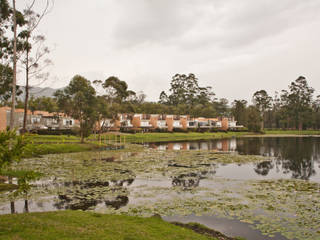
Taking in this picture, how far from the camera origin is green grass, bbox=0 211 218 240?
7.54m

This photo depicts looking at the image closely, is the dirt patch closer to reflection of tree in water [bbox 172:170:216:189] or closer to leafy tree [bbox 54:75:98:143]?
reflection of tree in water [bbox 172:170:216:189]

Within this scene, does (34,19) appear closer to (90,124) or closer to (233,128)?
(90,124)

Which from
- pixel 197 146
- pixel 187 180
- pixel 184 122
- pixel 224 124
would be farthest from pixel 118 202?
pixel 224 124

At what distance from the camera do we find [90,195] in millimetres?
14875

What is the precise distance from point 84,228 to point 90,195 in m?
6.80

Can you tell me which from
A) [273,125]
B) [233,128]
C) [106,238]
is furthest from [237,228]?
[273,125]

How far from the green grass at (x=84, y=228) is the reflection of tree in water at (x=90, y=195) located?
316 centimetres

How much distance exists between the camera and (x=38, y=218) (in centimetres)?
911

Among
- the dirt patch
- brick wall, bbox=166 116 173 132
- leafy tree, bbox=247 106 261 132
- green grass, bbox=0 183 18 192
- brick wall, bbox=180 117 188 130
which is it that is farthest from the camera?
leafy tree, bbox=247 106 261 132

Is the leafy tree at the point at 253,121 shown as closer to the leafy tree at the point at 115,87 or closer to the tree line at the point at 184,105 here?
the tree line at the point at 184,105

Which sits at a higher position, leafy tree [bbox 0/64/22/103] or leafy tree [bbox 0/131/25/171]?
leafy tree [bbox 0/64/22/103]

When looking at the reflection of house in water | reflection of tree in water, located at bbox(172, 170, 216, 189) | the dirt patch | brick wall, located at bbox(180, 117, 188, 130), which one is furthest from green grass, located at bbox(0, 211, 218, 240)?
brick wall, located at bbox(180, 117, 188, 130)

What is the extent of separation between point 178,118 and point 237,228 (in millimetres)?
86911

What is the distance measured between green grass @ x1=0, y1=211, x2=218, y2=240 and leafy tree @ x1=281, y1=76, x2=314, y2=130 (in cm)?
11858
